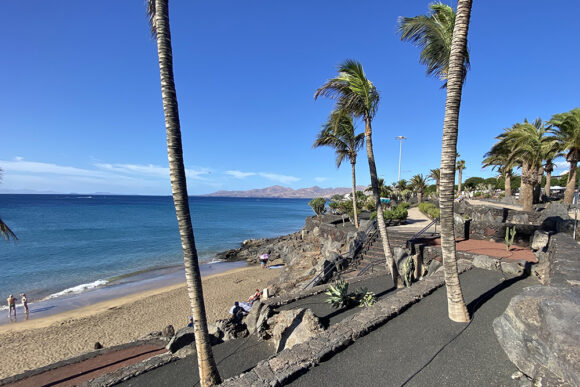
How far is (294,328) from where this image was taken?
256 inches

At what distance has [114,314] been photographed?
593 inches

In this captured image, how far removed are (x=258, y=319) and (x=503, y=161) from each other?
126 ft

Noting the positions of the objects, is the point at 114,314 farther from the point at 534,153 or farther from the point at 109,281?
the point at 534,153

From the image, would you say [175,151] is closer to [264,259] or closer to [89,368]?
[89,368]

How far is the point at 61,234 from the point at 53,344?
40682mm

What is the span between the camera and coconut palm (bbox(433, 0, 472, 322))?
5020mm

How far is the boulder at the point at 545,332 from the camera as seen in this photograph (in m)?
2.59

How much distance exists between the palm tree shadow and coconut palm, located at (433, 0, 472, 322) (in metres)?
0.90

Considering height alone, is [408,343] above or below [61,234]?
above

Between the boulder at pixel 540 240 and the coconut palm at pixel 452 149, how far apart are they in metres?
8.29

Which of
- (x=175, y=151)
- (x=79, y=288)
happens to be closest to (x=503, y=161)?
(x=175, y=151)

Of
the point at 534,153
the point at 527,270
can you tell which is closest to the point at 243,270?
the point at 527,270

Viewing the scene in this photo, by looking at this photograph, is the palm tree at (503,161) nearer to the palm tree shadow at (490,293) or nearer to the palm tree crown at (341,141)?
the palm tree crown at (341,141)

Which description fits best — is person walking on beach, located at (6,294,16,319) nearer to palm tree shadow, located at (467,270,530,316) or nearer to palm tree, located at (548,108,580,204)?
palm tree shadow, located at (467,270,530,316)
